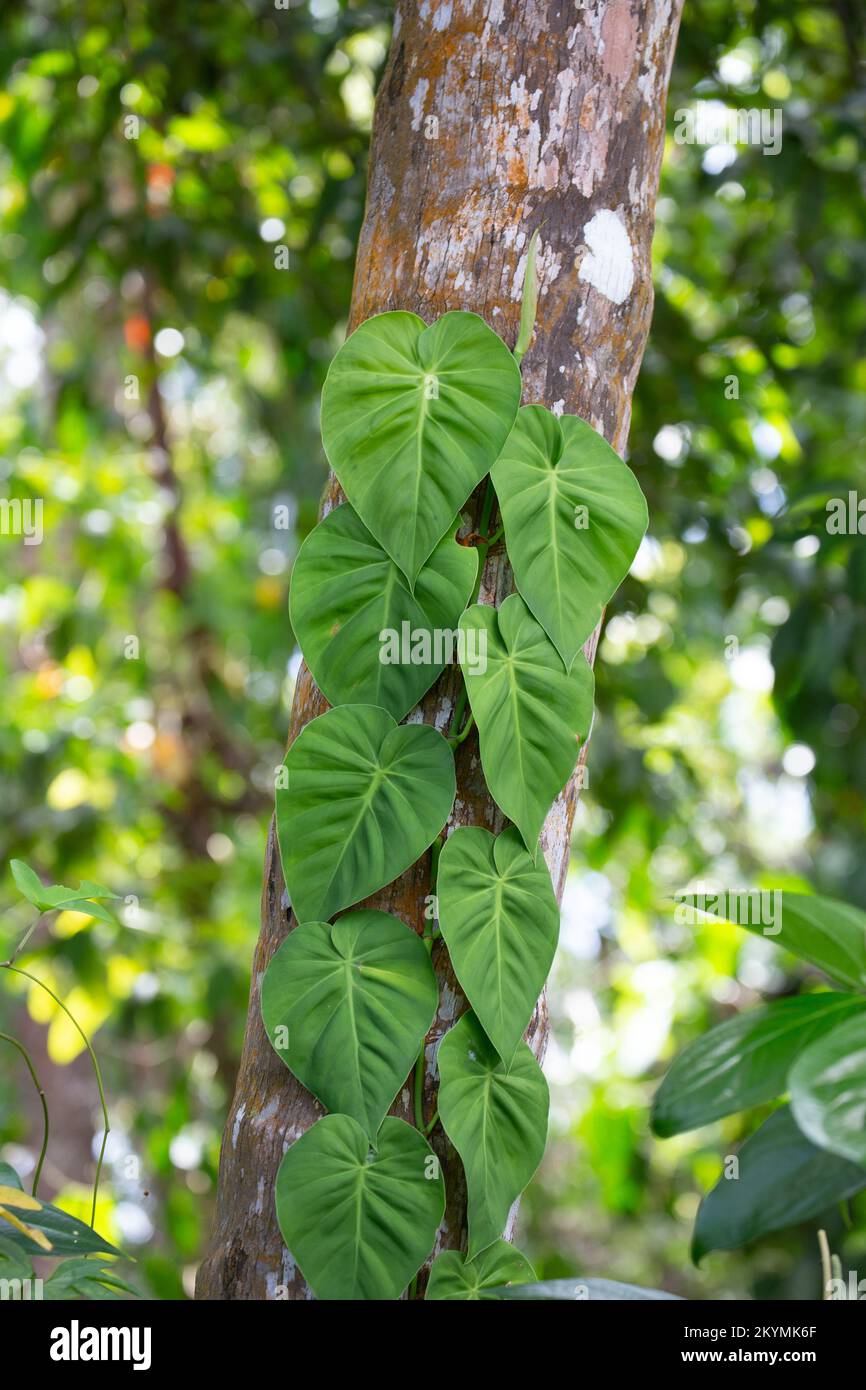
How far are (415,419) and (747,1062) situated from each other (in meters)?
0.42

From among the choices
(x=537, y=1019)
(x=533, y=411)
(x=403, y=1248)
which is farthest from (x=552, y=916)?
(x=533, y=411)

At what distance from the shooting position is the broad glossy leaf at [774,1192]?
664 mm

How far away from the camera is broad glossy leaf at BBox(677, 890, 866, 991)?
63cm

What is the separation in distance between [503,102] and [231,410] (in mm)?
3395

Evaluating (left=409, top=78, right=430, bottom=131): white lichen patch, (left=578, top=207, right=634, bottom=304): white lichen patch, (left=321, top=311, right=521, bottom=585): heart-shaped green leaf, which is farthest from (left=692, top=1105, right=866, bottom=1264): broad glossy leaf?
(left=409, top=78, right=430, bottom=131): white lichen patch

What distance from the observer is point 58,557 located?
152 inches

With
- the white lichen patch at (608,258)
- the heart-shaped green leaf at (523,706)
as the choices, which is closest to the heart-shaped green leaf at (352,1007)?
the heart-shaped green leaf at (523,706)

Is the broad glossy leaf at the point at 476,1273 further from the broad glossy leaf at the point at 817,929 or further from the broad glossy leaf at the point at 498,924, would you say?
the broad glossy leaf at the point at 817,929

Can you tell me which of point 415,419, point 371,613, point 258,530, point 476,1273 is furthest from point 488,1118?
point 258,530

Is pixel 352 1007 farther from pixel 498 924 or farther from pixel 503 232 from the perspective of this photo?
pixel 503 232

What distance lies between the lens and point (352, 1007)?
699mm

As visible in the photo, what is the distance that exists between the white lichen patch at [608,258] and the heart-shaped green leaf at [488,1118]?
466 mm

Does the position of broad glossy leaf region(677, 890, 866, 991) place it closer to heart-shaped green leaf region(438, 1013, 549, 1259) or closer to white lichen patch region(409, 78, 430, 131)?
heart-shaped green leaf region(438, 1013, 549, 1259)
